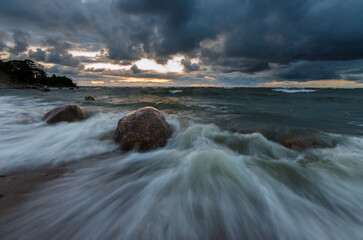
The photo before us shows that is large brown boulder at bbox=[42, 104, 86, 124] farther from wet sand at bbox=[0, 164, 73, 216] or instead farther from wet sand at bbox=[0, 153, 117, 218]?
wet sand at bbox=[0, 164, 73, 216]

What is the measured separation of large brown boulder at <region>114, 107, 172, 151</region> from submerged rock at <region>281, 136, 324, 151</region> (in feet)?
10.8

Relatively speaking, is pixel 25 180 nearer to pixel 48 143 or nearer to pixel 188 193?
pixel 48 143

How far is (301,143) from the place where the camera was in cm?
417

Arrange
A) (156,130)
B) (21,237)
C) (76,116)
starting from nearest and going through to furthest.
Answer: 1. (21,237)
2. (156,130)
3. (76,116)

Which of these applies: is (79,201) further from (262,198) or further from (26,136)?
(26,136)

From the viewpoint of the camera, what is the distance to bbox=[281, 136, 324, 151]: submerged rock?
13.3ft

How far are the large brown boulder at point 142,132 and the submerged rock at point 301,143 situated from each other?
Result: 3.30 metres

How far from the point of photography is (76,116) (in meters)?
6.22

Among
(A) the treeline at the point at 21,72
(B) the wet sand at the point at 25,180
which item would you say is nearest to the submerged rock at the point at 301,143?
(B) the wet sand at the point at 25,180

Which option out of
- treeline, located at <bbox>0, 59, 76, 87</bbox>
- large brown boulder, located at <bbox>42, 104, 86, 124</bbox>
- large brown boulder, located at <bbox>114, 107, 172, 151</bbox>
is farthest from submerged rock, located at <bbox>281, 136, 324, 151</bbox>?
treeline, located at <bbox>0, 59, 76, 87</bbox>

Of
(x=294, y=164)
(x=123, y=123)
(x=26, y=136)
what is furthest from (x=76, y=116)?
(x=294, y=164)

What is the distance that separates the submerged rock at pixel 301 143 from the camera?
4.04m

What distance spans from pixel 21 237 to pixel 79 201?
62 centimetres

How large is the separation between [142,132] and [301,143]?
13.5ft
